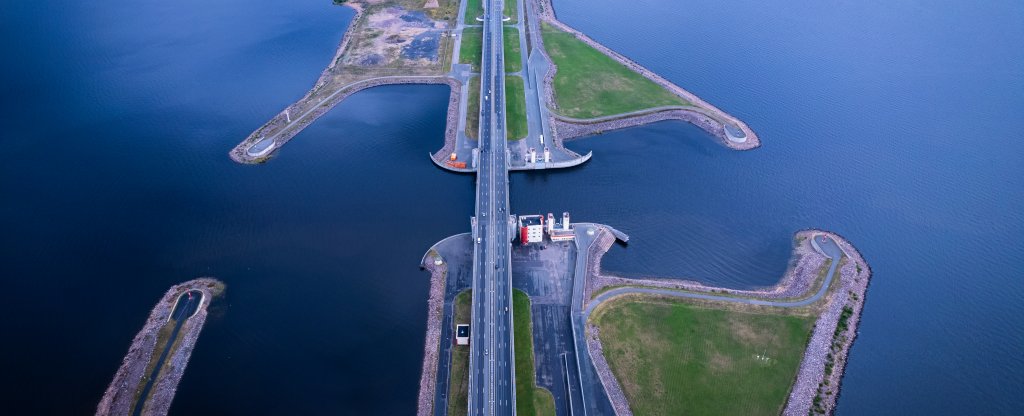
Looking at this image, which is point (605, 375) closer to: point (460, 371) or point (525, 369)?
point (525, 369)

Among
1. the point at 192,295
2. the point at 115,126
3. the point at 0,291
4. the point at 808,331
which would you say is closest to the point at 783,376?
the point at 808,331

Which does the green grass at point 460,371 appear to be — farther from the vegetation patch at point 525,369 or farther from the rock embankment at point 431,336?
the vegetation patch at point 525,369

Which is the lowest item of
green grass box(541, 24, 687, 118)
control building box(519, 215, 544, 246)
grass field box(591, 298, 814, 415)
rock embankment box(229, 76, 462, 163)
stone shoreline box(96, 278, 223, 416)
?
stone shoreline box(96, 278, 223, 416)

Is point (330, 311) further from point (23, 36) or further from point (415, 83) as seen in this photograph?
point (23, 36)

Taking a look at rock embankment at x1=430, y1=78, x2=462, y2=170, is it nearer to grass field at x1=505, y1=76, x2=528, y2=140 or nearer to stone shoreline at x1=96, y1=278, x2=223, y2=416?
grass field at x1=505, y1=76, x2=528, y2=140

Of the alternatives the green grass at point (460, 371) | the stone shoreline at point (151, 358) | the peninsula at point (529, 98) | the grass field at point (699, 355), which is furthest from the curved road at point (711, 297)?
the stone shoreline at point (151, 358)

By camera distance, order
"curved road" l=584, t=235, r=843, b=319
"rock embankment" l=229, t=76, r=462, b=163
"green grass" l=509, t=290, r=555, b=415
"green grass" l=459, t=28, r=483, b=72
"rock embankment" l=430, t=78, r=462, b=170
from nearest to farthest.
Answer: "green grass" l=509, t=290, r=555, b=415, "curved road" l=584, t=235, r=843, b=319, "rock embankment" l=430, t=78, r=462, b=170, "rock embankment" l=229, t=76, r=462, b=163, "green grass" l=459, t=28, r=483, b=72

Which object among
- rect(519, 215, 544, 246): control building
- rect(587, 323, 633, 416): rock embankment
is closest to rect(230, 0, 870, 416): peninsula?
rect(587, 323, 633, 416): rock embankment

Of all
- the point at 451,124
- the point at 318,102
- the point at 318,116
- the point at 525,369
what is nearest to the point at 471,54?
the point at 451,124
